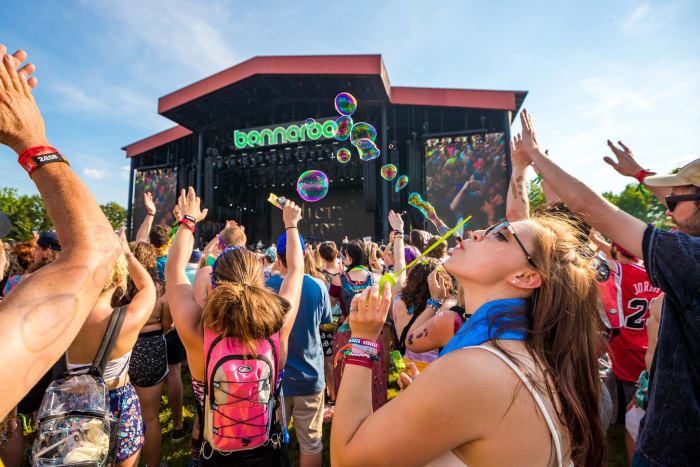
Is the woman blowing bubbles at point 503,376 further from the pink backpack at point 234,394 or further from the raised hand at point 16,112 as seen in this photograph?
the raised hand at point 16,112

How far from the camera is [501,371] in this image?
3.21 ft

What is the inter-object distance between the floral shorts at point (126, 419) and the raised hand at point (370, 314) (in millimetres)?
1856

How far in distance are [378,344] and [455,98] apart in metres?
14.6

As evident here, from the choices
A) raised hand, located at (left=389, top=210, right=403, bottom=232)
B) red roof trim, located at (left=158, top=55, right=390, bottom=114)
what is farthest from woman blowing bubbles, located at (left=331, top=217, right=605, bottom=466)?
red roof trim, located at (left=158, top=55, right=390, bottom=114)

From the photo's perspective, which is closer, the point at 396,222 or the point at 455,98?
the point at 396,222

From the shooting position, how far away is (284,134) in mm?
16719

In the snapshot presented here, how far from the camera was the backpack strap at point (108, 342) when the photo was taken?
74.8 inches

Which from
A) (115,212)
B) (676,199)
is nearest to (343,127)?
(676,199)

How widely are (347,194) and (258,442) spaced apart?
19.1m

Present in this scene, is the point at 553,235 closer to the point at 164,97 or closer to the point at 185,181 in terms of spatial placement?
the point at 164,97

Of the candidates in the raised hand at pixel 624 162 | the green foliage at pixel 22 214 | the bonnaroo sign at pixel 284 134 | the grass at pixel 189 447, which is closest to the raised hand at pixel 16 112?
the raised hand at pixel 624 162

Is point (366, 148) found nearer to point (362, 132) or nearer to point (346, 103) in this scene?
point (362, 132)

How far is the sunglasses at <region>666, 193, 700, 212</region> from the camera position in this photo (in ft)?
5.00

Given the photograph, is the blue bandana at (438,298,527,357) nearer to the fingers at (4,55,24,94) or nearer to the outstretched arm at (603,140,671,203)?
the fingers at (4,55,24,94)
